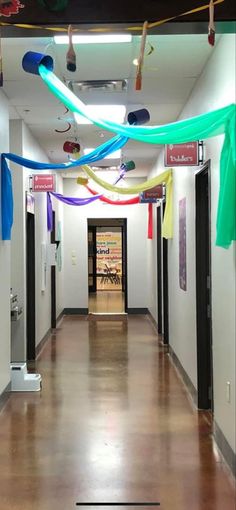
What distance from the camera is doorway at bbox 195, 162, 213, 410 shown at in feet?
15.6

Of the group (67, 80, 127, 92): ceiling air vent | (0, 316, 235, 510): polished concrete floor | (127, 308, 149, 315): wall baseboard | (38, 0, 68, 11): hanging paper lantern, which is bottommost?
(0, 316, 235, 510): polished concrete floor

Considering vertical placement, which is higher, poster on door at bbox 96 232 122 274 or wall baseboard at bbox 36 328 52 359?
poster on door at bbox 96 232 122 274

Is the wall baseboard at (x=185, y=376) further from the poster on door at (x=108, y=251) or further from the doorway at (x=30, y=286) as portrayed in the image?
the poster on door at (x=108, y=251)

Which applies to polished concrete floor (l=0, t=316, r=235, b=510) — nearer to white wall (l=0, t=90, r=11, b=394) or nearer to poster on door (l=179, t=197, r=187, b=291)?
white wall (l=0, t=90, r=11, b=394)

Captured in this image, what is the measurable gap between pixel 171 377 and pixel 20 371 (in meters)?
1.84

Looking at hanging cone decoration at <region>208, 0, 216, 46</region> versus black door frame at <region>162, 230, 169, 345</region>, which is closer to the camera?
hanging cone decoration at <region>208, 0, 216, 46</region>

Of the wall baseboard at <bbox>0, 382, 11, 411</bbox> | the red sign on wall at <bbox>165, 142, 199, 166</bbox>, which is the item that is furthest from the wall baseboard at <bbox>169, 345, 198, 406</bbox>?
the red sign on wall at <bbox>165, 142, 199, 166</bbox>

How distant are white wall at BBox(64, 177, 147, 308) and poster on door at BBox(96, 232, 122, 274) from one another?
18.3 ft

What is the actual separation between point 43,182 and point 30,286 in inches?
59.4

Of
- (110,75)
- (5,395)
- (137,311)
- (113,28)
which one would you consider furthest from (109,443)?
(137,311)

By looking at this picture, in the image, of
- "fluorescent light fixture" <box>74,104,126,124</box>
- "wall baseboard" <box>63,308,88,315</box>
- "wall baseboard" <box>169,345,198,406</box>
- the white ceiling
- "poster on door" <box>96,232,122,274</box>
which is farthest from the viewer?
"poster on door" <box>96,232,122,274</box>

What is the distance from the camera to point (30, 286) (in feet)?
23.6

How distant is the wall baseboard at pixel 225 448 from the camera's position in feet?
11.2

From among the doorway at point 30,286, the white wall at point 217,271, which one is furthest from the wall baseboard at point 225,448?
the doorway at point 30,286
